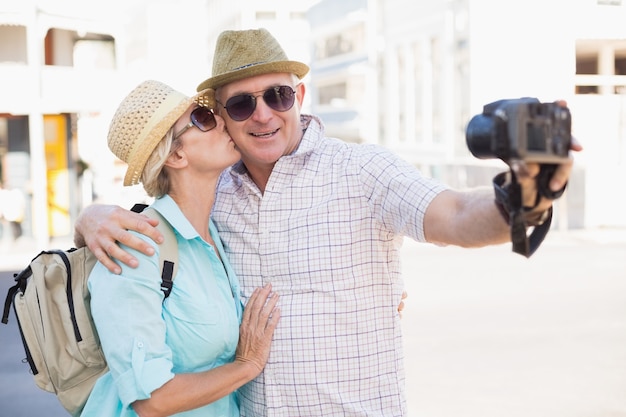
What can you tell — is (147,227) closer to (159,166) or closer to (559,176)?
(159,166)

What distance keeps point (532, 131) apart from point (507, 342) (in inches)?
326

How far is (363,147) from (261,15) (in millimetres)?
64455

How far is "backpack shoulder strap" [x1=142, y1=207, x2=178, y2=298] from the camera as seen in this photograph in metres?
2.61

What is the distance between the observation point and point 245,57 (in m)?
3.12

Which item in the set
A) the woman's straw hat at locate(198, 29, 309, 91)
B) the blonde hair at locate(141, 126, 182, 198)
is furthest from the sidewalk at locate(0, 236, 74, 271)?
the blonde hair at locate(141, 126, 182, 198)

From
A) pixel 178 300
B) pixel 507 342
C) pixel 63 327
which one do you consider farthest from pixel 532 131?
pixel 507 342

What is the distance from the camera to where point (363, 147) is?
9.44 ft

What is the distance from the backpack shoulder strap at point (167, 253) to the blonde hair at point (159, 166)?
0.13 meters

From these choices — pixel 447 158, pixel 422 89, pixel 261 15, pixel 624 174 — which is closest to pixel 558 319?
pixel 624 174

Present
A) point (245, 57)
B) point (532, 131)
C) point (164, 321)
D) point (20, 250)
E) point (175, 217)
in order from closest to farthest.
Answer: point (532, 131)
point (164, 321)
point (175, 217)
point (245, 57)
point (20, 250)

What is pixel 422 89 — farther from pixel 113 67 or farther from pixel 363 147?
pixel 363 147

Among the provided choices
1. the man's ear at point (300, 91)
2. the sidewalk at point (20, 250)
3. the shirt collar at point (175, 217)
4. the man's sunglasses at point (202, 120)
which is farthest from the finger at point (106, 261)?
the sidewalk at point (20, 250)

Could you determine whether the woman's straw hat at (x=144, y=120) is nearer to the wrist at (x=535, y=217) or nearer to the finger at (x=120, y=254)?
the finger at (x=120, y=254)

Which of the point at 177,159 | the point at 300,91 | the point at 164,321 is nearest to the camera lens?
the point at 164,321
